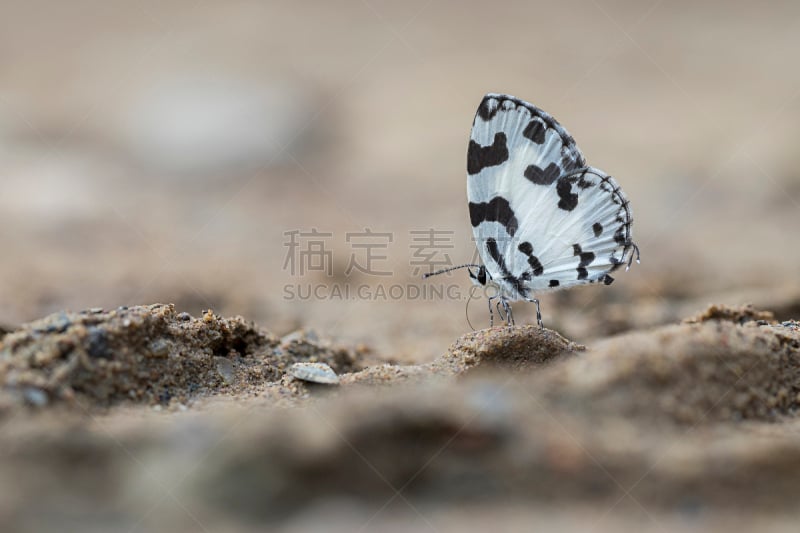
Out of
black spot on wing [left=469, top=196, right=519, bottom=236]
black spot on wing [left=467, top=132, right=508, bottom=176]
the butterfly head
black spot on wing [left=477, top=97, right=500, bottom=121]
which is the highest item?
black spot on wing [left=477, top=97, right=500, bottom=121]

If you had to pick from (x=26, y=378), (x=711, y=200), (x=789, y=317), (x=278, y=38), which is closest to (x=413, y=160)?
(x=711, y=200)

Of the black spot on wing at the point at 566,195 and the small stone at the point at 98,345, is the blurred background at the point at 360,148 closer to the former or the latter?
the black spot on wing at the point at 566,195

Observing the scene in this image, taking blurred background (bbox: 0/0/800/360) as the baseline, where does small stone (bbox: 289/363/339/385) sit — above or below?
below

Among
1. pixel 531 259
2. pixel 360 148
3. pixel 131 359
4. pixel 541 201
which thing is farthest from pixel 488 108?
pixel 360 148

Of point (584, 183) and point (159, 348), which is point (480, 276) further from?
point (159, 348)

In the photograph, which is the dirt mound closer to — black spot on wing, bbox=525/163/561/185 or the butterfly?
the butterfly

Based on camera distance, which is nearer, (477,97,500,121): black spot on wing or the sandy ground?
the sandy ground

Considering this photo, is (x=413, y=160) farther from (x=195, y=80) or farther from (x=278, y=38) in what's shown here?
(x=278, y=38)

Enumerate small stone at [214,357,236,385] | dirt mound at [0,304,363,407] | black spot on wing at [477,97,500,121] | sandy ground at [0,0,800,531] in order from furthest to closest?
black spot on wing at [477,97,500,121], small stone at [214,357,236,385], dirt mound at [0,304,363,407], sandy ground at [0,0,800,531]

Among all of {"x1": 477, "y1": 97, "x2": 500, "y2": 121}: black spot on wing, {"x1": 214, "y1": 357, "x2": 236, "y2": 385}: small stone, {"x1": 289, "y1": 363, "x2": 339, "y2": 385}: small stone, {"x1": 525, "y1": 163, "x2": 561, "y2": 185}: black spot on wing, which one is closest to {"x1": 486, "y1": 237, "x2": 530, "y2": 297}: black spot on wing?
{"x1": 525, "y1": 163, "x2": 561, "y2": 185}: black spot on wing
